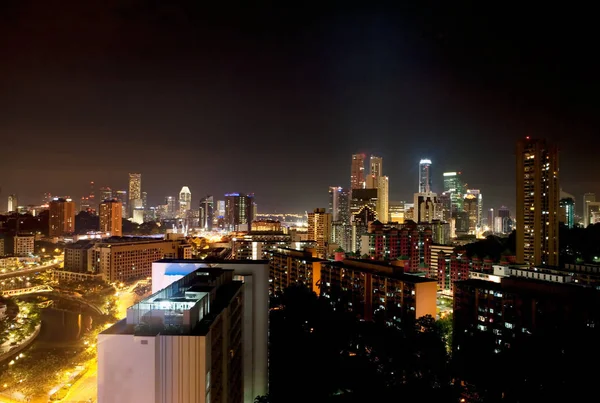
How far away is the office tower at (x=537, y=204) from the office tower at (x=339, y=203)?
72.0 ft

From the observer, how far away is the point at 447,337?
8352mm

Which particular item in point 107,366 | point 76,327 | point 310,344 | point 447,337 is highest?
point 107,366

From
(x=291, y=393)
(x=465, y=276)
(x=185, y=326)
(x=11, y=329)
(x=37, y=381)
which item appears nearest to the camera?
(x=185, y=326)

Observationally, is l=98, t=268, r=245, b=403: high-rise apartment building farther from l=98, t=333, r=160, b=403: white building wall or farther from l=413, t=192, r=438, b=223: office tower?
l=413, t=192, r=438, b=223: office tower

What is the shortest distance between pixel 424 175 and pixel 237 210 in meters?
18.7

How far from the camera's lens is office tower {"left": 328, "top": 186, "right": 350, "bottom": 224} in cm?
3597

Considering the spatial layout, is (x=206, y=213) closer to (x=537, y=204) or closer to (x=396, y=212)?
(x=396, y=212)

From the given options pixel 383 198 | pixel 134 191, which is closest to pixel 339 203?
pixel 383 198

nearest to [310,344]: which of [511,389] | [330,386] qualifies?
[330,386]

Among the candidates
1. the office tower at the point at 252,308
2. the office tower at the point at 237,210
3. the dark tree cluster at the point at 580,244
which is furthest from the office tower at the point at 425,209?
the office tower at the point at 252,308

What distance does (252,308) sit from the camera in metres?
4.96

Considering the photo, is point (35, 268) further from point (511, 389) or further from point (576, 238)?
point (576, 238)

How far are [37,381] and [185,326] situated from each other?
6.59 meters

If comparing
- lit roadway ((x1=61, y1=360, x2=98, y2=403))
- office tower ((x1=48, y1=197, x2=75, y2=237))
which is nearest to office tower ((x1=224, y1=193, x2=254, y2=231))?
office tower ((x1=48, y1=197, x2=75, y2=237))
